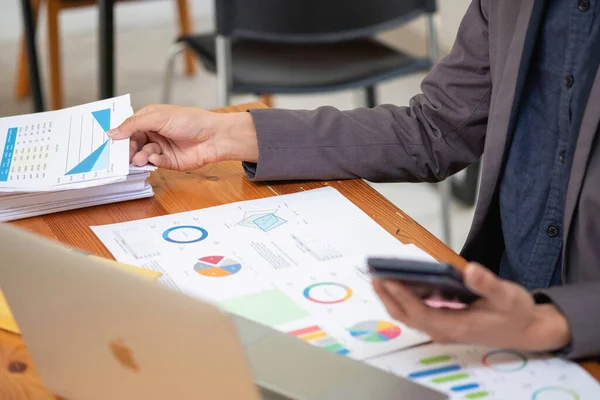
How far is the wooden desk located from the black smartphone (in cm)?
25

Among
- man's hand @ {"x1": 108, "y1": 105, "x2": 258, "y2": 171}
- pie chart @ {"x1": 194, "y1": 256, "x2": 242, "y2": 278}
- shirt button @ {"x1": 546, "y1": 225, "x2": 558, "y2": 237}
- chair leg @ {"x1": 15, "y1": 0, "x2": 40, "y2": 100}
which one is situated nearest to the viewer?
pie chart @ {"x1": 194, "y1": 256, "x2": 242, "y2": 278}

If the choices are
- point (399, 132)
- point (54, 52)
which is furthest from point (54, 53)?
point (399, 132)

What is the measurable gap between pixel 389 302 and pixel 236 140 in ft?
1.64

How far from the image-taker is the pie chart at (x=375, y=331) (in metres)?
0.89

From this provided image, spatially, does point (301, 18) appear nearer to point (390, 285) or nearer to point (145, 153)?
Result: point (145, 153)

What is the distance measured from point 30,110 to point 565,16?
261 centimetres

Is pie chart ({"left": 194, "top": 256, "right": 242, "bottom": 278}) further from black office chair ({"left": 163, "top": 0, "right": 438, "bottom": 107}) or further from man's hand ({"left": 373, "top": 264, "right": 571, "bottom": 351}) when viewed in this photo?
black office chair ({"left": 163, "top": 0, "right": 438, "bottom": 107})

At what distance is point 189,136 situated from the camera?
1240 mm

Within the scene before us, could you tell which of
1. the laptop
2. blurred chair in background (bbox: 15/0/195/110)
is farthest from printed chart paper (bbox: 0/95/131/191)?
blurred chair in background (bbox: 15/0/195/110)

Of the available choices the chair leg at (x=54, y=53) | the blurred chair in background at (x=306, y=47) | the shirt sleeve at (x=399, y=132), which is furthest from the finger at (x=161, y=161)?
the chair leg at (x=54, y=53)

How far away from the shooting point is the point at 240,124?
1.26 m

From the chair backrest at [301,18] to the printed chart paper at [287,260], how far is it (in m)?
1.05

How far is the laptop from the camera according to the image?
636mm

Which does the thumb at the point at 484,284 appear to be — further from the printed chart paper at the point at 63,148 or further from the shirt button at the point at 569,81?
the printed chart paper at the point at 63,148
